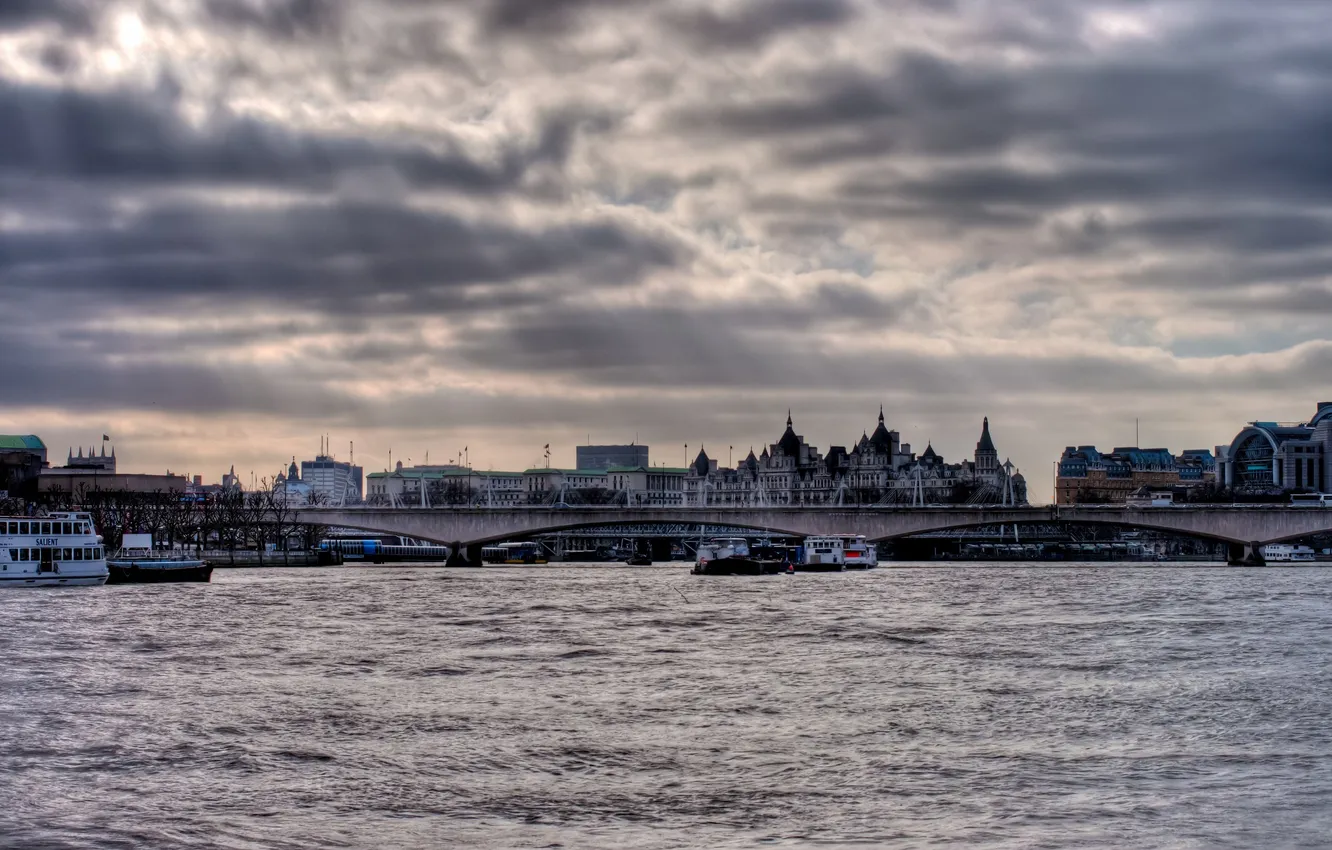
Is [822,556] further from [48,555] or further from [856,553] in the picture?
[48,555]

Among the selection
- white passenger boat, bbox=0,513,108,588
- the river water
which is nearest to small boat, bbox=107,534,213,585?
white passenger boat, bbox=0,513,108,588

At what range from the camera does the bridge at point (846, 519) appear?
437 ft

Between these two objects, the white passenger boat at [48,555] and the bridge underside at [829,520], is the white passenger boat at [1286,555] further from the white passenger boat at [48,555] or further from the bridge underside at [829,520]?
the white passenger boat at [48,555]

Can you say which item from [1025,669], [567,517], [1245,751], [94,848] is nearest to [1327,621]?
[1025,669]

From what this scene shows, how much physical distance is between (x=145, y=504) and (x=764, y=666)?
438ft

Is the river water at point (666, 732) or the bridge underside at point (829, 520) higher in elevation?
the bridge underside at point (829, 520)

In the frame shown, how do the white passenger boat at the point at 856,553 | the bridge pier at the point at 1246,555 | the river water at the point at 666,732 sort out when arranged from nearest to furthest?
the river water at the point at 666,732, the bridge pier at the point at 1246,555, the white passenger boat at the point at 856,553

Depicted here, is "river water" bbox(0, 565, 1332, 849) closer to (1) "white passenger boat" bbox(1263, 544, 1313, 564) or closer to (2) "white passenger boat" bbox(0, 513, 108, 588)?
(2) "white passenger boat" bbox(0, 513, 108, 588)

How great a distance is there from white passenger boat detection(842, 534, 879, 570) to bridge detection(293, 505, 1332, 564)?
1.10m

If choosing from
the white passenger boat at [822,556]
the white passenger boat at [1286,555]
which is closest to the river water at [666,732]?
the white passenger boat at [822,556]

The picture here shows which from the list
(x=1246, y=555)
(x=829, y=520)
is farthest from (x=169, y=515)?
(x=1246, y=555)

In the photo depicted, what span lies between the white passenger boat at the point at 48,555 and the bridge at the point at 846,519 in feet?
131

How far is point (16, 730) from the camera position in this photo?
3462cm

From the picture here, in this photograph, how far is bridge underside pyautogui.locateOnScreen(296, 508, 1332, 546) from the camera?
13312 centimetres
